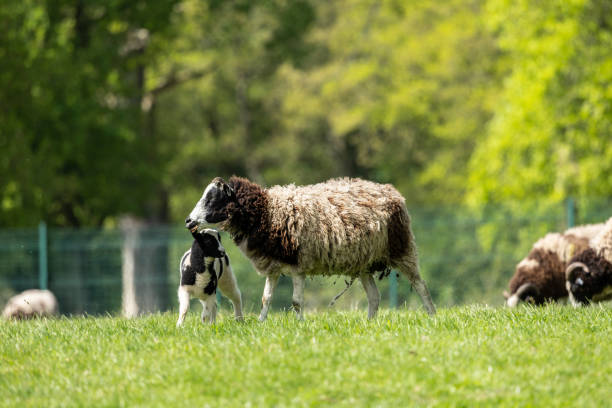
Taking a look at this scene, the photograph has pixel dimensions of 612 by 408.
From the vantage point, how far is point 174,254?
18141 millimetres

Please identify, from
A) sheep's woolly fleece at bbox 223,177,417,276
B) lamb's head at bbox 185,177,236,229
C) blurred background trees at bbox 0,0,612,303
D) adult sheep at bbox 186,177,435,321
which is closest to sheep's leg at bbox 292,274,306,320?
adult sheep at bbox 186,177,435,321

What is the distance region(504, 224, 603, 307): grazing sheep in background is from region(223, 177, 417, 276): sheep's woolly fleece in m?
4.29

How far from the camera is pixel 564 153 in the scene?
2520cm

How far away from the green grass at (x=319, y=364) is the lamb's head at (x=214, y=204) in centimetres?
108

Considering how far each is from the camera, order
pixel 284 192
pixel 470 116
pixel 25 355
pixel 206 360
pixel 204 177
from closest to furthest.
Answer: pixel 206 360 → pixel 25 355 → pixel 284 192 → pixel 470 116 → pixel 204 177

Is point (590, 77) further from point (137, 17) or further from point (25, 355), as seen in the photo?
point (25, 355)

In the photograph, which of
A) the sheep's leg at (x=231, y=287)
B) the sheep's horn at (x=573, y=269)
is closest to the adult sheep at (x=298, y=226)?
the sheep's leg at (x=231, y=287)

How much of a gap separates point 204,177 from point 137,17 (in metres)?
17.4

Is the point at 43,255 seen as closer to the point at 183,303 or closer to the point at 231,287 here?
the point at 231,287

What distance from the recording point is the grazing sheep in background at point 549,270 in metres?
13.1

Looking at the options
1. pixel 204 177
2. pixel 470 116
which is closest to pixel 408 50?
pixel 470 116

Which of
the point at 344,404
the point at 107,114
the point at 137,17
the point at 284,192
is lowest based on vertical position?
the point at 344,404

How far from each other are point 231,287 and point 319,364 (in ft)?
8.39

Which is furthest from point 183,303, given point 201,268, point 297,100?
point 297,100
